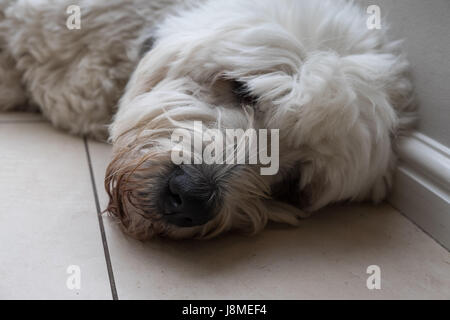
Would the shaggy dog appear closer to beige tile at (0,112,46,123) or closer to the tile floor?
the tile floor

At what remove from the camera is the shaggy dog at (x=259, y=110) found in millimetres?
1396

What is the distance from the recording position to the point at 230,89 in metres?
1.56

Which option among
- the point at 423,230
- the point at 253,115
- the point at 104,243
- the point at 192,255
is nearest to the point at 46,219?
the point at 104,243

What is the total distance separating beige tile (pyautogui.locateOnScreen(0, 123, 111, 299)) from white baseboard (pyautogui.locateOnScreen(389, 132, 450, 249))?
0.97m

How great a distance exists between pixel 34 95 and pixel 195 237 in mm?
1025

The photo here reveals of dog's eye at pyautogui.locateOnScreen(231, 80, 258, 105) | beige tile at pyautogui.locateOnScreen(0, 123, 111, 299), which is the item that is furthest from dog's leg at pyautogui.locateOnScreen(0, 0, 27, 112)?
dog's eye at pyautogui.locateOnScreen(231, 80, 258, 105)

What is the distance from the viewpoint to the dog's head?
1383mm

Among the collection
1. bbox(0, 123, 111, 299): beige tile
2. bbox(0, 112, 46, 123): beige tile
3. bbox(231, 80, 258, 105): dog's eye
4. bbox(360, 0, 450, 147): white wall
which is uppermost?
bbox(360, 0, 450, 147): white wall

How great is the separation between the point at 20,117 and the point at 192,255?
1.16 meters
